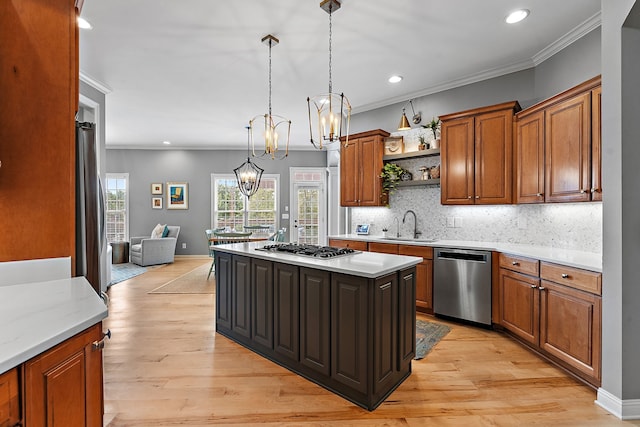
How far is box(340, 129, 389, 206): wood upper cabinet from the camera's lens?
4.45m

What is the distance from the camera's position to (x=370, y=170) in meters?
4.52

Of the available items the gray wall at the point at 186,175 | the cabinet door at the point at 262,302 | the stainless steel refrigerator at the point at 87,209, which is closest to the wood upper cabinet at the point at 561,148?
the cabinet door at the point at 262,302

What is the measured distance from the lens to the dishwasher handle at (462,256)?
3.28 meters

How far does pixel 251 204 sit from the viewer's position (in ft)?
27.2

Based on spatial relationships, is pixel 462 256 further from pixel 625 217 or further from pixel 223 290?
pixel 223 290

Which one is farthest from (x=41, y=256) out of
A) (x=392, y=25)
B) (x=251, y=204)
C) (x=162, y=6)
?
(x=251, y=204)

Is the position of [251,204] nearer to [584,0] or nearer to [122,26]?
[122,26]

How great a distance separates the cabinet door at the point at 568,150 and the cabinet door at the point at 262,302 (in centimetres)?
260

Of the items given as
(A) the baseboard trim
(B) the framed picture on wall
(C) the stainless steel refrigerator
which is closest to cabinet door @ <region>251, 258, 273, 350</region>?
(C) the stainless steel refrigerator

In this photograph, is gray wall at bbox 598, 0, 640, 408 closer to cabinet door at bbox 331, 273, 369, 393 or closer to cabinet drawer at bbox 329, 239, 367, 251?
cabinet door at bbox 331, 273, 369, 393

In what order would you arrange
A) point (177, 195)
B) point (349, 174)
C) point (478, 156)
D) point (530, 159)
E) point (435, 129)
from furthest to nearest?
point (177, 195) → point (349, 174) → point (435, 129) → point (478, 156) → point (530, 159)

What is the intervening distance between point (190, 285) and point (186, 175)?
391cm

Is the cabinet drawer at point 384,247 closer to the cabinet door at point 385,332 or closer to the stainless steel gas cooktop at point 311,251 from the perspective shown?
the stainless steel gas cooktop at point 311,251

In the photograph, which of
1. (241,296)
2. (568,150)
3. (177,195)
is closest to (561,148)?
(568,150)
